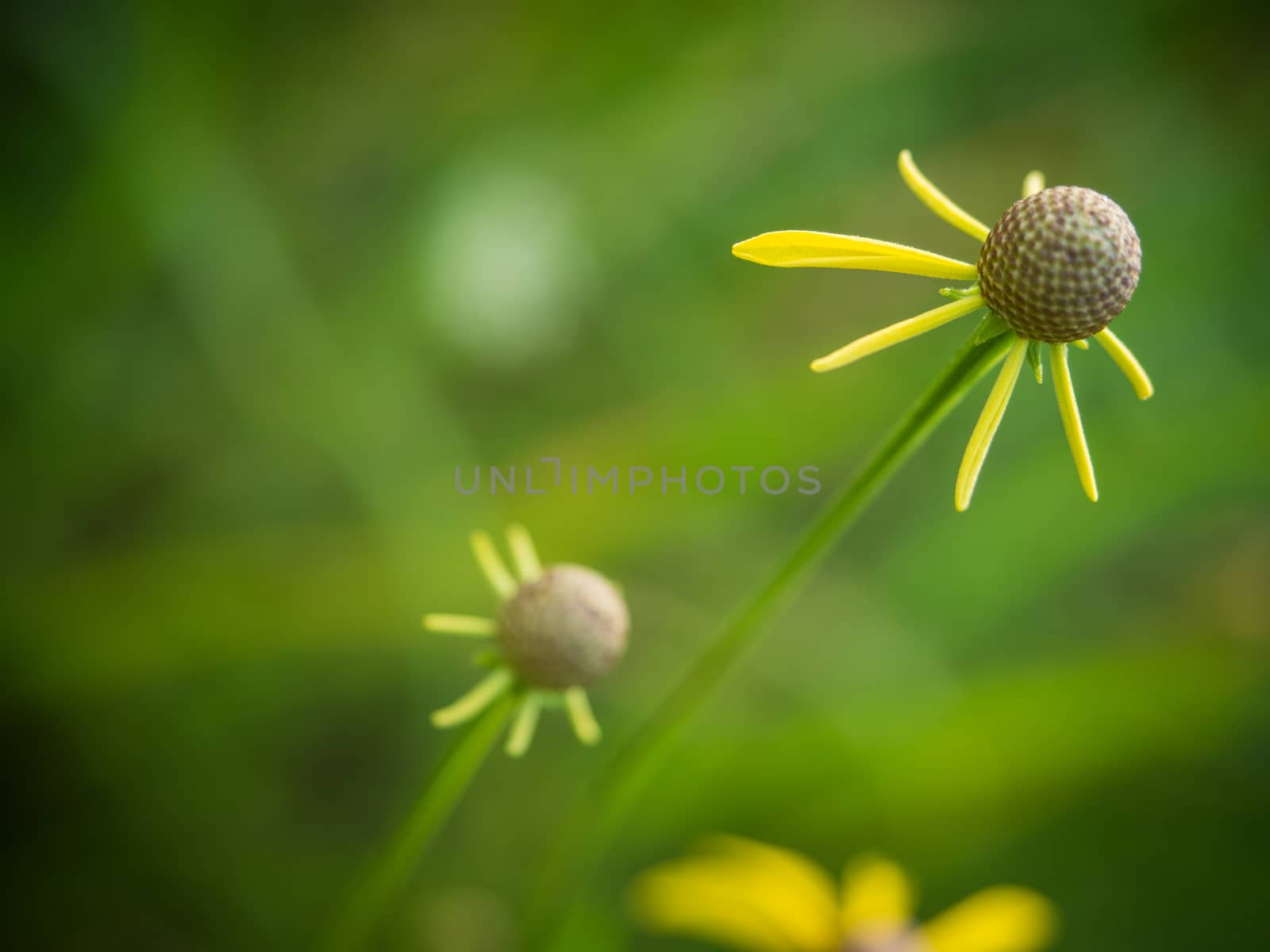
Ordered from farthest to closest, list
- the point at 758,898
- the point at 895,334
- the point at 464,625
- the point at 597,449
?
the point at 597,449, the point at 758,898, the point at 464,625, the point at 895,334

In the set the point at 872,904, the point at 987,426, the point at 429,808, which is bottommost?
the point at 429,808

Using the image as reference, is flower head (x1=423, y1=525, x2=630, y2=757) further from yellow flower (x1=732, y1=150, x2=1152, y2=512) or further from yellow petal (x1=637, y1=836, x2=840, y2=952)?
yellow petal (x1=637, y1=836, x2=840, y2=952)

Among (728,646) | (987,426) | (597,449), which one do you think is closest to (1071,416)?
(987,426)

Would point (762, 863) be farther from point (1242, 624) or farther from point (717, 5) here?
point (717, 5)

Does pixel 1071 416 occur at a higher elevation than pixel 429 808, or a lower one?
higher

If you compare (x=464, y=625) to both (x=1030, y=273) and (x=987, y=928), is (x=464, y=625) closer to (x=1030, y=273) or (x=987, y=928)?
(x=1030, y=273)

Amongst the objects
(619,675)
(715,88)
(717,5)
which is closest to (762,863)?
(619,675)

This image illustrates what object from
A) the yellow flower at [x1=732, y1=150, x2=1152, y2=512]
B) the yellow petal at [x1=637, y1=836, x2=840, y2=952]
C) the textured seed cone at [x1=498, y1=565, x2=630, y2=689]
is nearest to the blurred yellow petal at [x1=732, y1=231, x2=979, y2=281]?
the yellow flower at [x1=732, y1=150, x2=1152, y2=512]

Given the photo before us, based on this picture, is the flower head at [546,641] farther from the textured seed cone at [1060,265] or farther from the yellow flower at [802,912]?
the yellow flower at [802,912]
